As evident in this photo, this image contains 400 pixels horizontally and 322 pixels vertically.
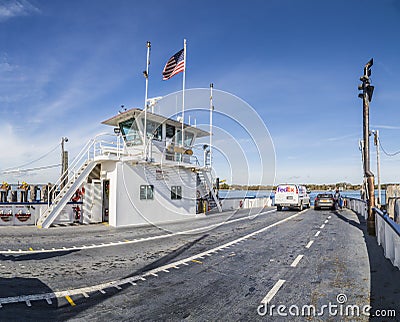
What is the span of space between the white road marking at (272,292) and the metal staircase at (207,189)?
53.5 feet

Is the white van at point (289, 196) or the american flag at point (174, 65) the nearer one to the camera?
the american flag at point (174, 65)

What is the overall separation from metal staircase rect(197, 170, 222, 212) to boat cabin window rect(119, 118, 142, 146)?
6.26 metres

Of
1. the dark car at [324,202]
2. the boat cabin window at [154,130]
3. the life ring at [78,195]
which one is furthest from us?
the dark car at [324,202]

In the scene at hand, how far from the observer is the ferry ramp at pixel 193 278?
503 cm

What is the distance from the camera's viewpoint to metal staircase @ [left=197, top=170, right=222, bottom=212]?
2326 centimetres

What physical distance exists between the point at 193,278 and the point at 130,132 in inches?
528

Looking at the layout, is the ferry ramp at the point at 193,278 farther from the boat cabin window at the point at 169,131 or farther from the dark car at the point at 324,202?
the dark car at the point at 324,202

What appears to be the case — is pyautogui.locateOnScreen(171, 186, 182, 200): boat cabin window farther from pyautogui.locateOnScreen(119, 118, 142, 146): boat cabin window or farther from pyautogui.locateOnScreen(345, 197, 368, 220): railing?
pyautogui.locateOnScreen(345, 197, 368, 220): railing

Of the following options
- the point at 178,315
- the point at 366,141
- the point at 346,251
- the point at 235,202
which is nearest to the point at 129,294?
the point at 178,315

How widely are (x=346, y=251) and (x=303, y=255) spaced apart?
5.84 feet

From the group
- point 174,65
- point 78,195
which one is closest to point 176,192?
point 78,195

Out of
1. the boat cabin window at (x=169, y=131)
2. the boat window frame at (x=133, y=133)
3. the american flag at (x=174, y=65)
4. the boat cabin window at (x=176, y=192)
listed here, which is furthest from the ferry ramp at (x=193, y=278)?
the american flag at (x=174, y=65)

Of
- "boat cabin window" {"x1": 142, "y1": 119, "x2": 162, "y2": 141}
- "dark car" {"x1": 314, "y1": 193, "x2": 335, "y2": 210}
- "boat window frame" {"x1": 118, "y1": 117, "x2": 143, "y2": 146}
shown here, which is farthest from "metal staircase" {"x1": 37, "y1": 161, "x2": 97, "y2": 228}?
"dark car" {"x1": 314, "y1": 193, "x2": 335, "y2": 210}

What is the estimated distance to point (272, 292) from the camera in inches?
234
